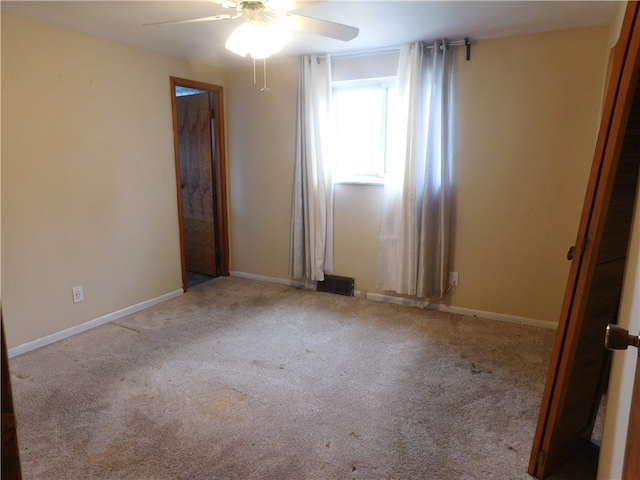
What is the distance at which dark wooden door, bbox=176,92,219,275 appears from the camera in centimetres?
419

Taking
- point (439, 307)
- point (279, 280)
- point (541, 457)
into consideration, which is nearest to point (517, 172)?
point (439, 307)

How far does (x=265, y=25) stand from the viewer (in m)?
1.99

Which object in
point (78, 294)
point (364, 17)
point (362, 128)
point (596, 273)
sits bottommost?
point (78, 294)

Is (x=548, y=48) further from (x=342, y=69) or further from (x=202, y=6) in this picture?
A: (x=202, y=6)

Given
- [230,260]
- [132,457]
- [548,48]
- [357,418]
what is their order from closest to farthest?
[132,457], [357,418], [548,48], [230,260]

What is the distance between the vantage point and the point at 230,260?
4.50 m

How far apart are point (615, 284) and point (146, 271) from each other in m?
3.40

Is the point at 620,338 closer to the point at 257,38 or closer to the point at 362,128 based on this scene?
the point at 257,38

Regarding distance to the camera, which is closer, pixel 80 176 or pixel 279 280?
pixel 80 176

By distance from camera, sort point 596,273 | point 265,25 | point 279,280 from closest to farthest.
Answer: point 596,273
point 265,25
point 279,280

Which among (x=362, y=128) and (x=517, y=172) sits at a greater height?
(x=362, y=128)

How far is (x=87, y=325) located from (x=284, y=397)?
187 cm

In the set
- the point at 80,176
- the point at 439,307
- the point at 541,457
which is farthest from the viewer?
the point at 439,307

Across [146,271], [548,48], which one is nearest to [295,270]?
[146,271]
